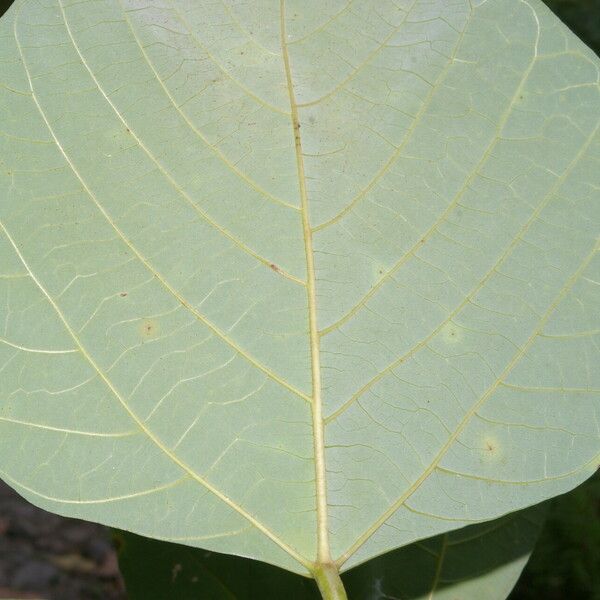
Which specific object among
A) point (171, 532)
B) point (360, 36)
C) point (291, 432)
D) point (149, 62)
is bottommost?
point (171, 532)

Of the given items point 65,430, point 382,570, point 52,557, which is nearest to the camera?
point 65,430

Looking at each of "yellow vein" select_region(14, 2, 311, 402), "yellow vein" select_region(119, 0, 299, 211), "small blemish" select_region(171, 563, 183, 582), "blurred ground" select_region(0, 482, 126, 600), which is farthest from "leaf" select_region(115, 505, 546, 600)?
"blurred ground" select_region(0, 482, 126, 600)

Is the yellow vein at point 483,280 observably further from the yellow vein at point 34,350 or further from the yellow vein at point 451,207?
the yellow vein at point 34,350

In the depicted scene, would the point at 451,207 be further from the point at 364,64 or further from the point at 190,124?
the point at 190,124

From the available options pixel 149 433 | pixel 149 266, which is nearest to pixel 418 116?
pixel 149 266

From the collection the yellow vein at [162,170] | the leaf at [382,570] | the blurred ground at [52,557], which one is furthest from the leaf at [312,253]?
the blurred ground at [52,557]

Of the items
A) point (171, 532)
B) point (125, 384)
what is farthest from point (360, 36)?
point (171, 532)

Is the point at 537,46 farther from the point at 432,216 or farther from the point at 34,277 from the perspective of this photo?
the point at 34,277
